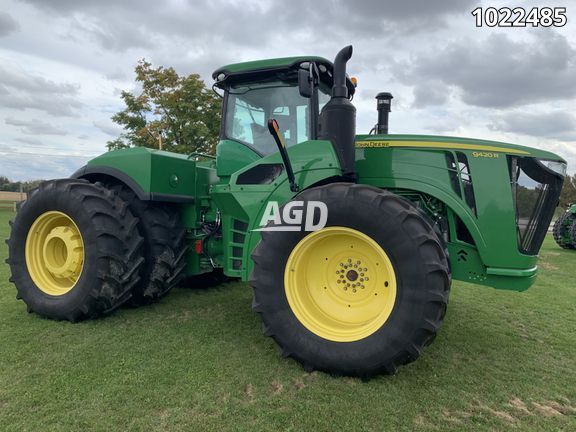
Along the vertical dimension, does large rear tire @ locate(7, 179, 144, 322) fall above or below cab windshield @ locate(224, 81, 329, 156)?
below

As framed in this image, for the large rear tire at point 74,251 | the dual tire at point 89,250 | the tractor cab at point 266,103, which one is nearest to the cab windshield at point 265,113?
the tractor cab at point 266,103

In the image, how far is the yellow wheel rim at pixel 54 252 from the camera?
4277mm

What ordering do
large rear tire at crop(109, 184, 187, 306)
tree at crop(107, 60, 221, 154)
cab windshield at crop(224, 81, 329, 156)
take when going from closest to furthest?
cab windshield at crop(224, 81, 329, 156) < large rear tire at crop(109, 184, 187, 306) < tree at crop(107, 60, 221, 154)

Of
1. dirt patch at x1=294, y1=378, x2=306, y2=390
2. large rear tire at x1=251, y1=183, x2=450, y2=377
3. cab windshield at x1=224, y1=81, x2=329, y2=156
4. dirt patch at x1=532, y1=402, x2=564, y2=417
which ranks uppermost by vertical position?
cab windshield at x1=224, y1=81, x2=329, y2=156

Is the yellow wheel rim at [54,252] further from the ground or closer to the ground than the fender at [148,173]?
closer to the ground

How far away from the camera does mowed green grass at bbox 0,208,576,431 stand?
99.4 inches

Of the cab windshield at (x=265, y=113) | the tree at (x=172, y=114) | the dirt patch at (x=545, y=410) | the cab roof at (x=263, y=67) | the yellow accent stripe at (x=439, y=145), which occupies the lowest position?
the dirt patch at (x=545, y=410)

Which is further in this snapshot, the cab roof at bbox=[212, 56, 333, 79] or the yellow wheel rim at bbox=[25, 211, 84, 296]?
the yellow wheel rim at bbox=[25, 211, 84, 296]

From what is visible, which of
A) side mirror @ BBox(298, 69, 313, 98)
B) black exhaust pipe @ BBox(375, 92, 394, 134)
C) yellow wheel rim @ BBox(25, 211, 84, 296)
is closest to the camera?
side mirror @ BBox(298, 69, 313, 98)

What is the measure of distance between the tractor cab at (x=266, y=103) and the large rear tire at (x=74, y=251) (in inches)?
50.2

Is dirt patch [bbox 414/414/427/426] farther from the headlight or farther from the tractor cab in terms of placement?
the tractor cab

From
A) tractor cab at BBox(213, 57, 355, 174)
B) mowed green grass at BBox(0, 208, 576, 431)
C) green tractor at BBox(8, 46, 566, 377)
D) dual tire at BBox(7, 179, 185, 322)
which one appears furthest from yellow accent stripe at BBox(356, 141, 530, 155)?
dual tire at BBox(7, 179, 185, 322)

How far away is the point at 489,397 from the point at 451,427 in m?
0.56

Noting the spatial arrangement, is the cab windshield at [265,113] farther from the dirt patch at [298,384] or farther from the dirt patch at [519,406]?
the dirt patch at [519,406]
